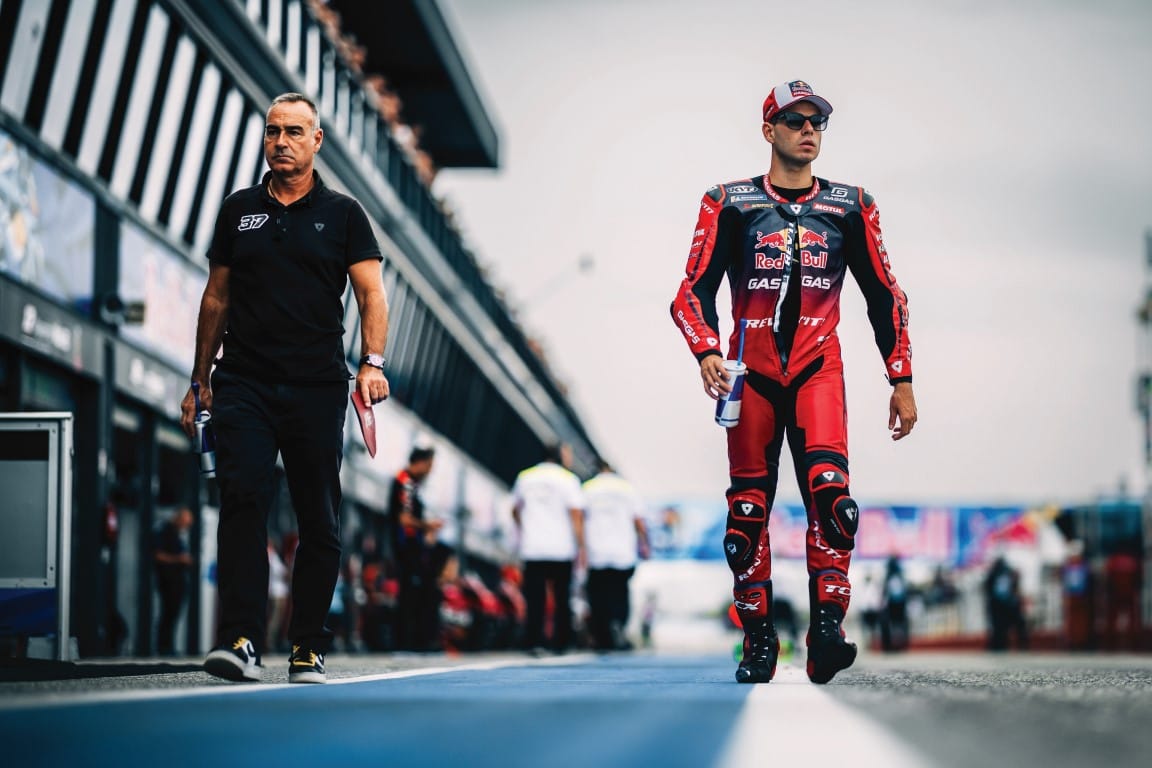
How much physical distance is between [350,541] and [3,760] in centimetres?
2690

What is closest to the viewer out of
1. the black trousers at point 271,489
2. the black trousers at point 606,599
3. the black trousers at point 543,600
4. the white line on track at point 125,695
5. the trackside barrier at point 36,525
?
the white line on track at point 125,695

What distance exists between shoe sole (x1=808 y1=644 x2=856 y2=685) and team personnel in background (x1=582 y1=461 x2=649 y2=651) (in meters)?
11.3

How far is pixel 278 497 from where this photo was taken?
2502cm

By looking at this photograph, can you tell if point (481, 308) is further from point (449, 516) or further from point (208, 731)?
point (208, 731)

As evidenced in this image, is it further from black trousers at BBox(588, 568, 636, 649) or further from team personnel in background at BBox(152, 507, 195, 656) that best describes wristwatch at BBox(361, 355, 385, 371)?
black trousers at BBox(588, 568, 636, 649)

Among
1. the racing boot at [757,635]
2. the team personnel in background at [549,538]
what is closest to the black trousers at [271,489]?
the racing boot at [757,635]

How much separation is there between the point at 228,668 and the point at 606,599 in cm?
1309

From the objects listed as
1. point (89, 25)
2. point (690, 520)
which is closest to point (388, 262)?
point (89, 25)

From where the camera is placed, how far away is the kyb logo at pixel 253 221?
718cm

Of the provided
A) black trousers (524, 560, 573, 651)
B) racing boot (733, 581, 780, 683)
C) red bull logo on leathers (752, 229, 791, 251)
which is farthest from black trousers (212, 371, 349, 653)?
black trousers (524, 560, 573, 651)

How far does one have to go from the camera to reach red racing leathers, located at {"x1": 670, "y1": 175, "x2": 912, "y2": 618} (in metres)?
7.40

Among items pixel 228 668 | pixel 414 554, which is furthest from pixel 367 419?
pixel 414 554

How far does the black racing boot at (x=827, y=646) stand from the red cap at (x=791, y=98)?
188 cm

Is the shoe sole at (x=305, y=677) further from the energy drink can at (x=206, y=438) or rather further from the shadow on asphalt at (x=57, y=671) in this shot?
the energy drink can at (x=206, y=438)
